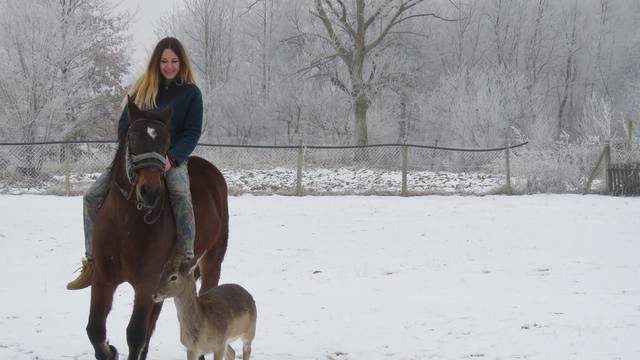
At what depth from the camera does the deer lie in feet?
12.0

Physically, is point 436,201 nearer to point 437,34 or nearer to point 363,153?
point 363,153

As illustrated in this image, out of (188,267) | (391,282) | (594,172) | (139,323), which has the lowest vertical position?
(391,282)

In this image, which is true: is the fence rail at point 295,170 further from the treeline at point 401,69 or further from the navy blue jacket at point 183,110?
the navy blue jacket at point 183,110

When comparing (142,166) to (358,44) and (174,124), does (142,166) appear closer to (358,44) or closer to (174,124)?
(174,124)

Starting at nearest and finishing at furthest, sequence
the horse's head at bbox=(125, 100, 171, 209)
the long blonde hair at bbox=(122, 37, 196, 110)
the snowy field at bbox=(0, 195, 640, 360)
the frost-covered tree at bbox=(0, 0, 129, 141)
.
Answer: the horse's head at bbox=(125, 100, 171, 209), the long blonde hair at bbox=(122, 37, 196, 110), the snowy field at bbox=(0, 195, 640, 360), the frost-covered tree at bbox=(0, 0, 129, 141)

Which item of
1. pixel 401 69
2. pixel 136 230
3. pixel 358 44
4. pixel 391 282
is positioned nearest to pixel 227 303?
pixel 136 230

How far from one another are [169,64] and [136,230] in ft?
3.98

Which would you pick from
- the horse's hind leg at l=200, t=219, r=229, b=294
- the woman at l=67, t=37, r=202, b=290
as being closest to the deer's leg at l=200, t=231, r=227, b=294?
the horse's hind leg at l=200, t=219, r=229, b=294

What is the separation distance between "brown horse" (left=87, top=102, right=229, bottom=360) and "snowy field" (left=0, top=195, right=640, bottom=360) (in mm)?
1359

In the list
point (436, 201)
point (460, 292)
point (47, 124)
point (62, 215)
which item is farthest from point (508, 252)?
point (47, 124)

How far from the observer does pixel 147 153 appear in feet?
11.7

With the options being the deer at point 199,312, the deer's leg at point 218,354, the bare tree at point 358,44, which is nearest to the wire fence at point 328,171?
the bare tree at point 358,44

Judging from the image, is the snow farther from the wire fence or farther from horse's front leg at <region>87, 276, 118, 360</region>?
horse's front leg at <region>87, 276, 118, 360</region>

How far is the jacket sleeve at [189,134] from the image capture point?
4.21 metres
